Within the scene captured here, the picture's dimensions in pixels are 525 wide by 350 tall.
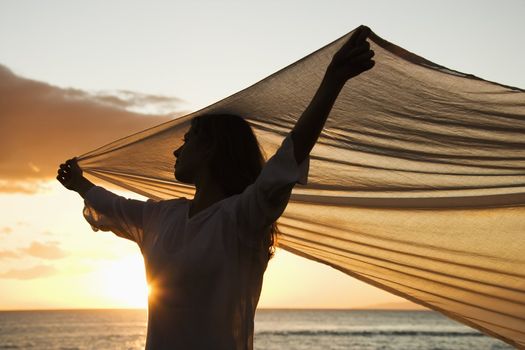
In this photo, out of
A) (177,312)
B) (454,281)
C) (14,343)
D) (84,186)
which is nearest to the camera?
(177,312)

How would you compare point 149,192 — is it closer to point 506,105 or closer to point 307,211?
point 307,211

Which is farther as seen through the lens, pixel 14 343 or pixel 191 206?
pixel 14 343

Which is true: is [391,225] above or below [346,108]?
below

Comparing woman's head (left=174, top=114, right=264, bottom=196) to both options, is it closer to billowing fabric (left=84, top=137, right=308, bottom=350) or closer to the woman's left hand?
billowing fabric (left=84, top=137, right=308, bottom=350)

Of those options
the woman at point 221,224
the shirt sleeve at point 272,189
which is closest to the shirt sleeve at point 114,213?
the woman at point 221,224

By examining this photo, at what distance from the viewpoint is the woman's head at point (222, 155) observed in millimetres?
2430

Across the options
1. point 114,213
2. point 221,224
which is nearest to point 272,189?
point 221,224

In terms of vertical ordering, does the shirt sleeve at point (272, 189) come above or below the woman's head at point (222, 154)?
below

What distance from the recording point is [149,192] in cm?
338

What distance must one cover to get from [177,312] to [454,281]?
151cm

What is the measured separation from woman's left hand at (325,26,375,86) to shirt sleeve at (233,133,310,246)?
20 cm

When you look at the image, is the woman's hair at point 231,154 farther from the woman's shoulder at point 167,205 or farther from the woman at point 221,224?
the woman's shoulder at point 167,205

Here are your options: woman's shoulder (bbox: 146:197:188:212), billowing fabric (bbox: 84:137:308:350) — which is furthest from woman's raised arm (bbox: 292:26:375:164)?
woman's shoulder (bbox: 146:197:188:212)

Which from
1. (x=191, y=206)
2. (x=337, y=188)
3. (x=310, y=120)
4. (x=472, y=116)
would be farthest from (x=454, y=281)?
(x=310, y=120)
